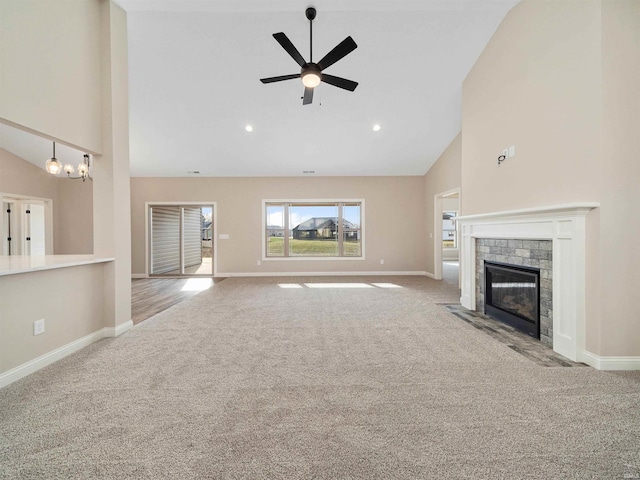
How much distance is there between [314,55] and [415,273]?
A: 5.98 meters

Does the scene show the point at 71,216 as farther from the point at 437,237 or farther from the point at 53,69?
the point at 437,237

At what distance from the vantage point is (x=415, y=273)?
26.7 feet

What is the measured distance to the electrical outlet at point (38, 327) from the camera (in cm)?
260

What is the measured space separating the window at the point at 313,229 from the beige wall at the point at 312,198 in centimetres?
23

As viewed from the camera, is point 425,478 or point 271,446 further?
point 271,446

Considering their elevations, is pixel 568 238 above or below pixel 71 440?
above

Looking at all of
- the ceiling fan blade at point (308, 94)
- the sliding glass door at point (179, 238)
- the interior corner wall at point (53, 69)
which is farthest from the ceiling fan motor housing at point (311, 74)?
the sliding glass door at point (179, 238)

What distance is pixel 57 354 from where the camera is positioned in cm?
277

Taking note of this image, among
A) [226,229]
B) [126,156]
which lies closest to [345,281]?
[226,229]

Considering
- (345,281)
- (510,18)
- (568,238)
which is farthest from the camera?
(345,281)

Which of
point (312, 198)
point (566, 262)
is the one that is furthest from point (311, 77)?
point (312, 198)

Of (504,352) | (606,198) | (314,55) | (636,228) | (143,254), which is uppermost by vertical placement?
(314,55)

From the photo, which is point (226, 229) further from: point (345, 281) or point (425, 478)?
point (425, 478)

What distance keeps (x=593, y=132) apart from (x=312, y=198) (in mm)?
6204
